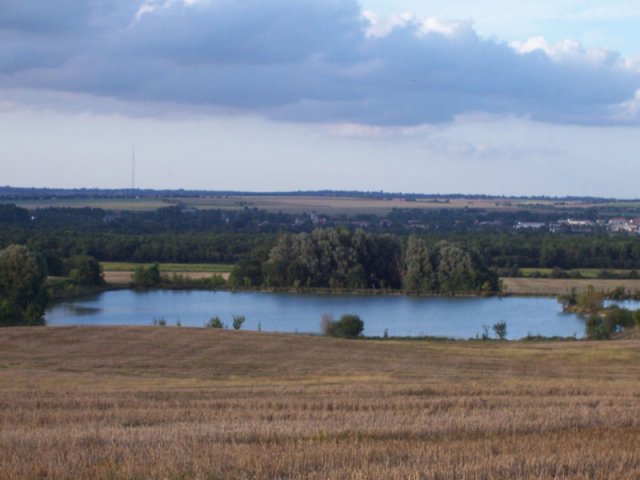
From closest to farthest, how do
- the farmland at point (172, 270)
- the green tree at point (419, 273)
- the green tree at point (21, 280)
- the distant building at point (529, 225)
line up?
the green tree at point (21, 280), the green tree at point (419, 273), the farmland at point (172, 270), the distant building at point (529, 225)

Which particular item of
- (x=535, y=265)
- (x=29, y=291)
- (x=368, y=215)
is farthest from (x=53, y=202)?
(x=29, y=291)

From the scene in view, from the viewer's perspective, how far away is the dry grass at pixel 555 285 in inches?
2645

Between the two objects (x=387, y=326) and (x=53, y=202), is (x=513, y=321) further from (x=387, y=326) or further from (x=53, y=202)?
(x=53, y=202)

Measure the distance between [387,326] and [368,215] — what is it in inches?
5074

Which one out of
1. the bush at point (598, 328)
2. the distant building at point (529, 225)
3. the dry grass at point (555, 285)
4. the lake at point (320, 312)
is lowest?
Result: the lake at point (320, 312)

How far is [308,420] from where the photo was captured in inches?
463

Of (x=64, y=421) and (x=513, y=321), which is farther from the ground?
(x=64, y=421)

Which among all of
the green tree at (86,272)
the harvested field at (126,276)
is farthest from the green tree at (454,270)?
the green tree at (86,272)

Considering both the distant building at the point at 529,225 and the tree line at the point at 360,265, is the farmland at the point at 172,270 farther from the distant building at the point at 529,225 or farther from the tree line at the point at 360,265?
the distant building at the point at 529,225

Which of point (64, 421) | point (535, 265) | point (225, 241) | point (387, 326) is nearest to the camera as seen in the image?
point (64, 421)

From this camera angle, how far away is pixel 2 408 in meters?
13.0

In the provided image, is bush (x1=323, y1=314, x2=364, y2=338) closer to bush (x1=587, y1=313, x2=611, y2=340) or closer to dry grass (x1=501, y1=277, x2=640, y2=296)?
bush (x1=587, y1=313, x2=611, y2=340)

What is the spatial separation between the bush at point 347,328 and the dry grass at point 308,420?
15860 mm

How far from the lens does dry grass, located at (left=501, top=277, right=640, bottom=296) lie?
67.2 meters
